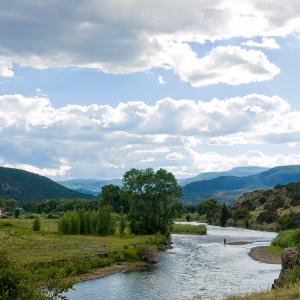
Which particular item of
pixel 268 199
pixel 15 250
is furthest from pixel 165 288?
pixel 268 199

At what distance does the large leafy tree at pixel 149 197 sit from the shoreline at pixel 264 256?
68.6 ft

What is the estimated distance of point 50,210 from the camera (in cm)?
17012

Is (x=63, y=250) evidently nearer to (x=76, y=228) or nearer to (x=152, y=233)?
(x=76, y=228)

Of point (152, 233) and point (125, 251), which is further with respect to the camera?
point (152, 233)

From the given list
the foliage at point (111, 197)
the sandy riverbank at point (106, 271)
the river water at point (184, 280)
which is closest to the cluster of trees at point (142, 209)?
the river water at point (184, 280)

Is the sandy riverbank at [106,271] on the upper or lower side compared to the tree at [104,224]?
lower

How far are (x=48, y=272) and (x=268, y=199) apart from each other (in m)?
140

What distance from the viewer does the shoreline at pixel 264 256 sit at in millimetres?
47688

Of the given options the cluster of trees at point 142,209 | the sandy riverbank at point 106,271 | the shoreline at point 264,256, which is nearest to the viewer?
the sandy riverbank at point 106,271

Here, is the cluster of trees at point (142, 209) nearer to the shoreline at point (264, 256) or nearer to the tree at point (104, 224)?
the tree at point (104, 224)

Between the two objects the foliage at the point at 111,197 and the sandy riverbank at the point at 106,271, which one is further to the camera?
the foliage at the point at 111,197

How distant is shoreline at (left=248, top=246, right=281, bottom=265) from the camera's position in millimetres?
47688

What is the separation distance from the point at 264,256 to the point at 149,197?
29.2 meters

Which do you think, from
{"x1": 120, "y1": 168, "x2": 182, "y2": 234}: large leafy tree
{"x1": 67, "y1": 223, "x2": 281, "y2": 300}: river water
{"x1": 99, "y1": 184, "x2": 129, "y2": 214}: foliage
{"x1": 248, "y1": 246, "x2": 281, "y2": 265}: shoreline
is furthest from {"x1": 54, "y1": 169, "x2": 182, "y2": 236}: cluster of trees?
{"x1": 99, "y1": 184, "x2": 129, "y2": 214}: foliage
